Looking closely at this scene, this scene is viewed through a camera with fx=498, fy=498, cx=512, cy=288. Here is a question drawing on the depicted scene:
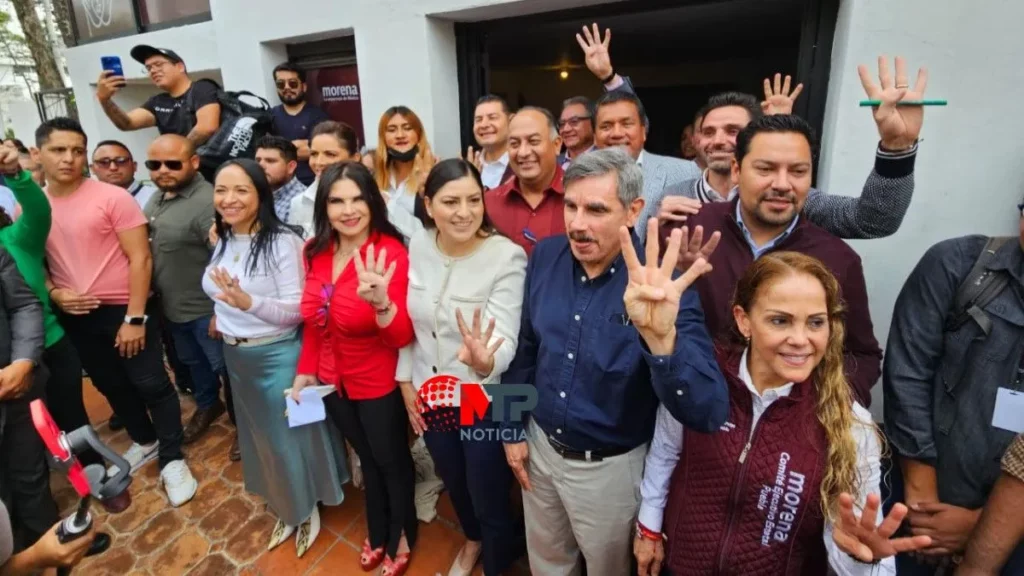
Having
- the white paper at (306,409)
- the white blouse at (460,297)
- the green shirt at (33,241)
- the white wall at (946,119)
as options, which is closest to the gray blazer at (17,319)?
the green shirt at (33,241)

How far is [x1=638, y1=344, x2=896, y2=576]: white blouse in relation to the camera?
1.43 metres

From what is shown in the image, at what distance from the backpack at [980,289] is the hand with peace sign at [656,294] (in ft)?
3.62

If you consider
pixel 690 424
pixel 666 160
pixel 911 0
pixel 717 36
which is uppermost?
pixel 717 36

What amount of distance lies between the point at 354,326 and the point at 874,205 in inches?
88.9

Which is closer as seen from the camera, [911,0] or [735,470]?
[735,470]

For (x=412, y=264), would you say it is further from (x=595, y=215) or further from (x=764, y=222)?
(x=764, y=222)

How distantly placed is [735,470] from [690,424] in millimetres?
229

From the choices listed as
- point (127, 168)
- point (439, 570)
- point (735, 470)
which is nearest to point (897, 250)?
point (735, 470)

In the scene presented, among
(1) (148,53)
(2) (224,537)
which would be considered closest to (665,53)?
Result: (1) (148,53)

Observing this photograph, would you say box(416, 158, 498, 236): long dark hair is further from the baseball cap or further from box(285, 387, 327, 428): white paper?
the baseball cap

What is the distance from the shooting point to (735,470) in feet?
5.07

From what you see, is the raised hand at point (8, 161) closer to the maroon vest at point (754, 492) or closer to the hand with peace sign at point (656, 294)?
the hand with peace sign at point (656, 294)

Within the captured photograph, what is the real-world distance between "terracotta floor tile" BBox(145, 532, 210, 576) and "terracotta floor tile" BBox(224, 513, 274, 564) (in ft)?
0.50

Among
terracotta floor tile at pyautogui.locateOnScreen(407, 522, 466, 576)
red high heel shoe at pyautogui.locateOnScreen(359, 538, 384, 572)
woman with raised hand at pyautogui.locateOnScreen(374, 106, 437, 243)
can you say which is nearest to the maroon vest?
terracotta floor tile at pyautogui.locateOnScreen(407, 522, 466, 576)
